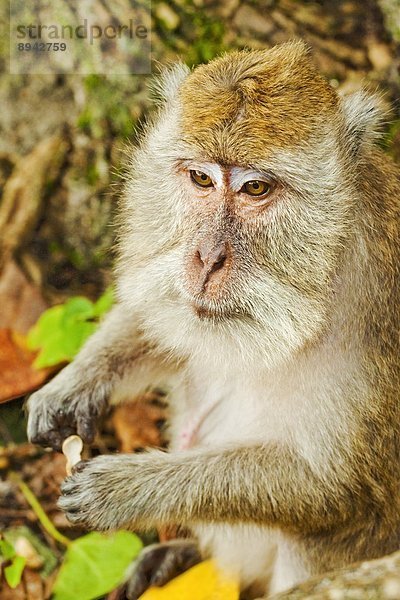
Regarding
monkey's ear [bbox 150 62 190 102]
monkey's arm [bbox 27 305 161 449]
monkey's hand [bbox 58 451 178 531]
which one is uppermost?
monkey's ear [bbox 150 62 190 102]

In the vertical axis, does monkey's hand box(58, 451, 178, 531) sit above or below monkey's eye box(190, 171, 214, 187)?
below

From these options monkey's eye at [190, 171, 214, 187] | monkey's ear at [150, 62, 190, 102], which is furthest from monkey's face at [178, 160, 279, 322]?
monkey's ear at [150, 62, 190, 102]

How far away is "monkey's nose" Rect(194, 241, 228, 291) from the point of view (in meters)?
3.27

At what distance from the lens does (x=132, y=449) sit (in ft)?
16.7

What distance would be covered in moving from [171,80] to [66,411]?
1.67m

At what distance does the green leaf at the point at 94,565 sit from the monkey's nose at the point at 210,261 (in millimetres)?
1578

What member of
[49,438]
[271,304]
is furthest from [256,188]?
[49,438]

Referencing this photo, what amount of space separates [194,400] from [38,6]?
117 inches

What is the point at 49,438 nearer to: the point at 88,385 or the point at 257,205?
the point at 88,385

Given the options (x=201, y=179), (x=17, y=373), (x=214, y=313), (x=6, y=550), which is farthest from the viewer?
(x=17, y=373)

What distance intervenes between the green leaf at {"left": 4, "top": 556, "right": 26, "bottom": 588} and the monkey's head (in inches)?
63.3

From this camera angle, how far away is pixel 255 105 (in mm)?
3381

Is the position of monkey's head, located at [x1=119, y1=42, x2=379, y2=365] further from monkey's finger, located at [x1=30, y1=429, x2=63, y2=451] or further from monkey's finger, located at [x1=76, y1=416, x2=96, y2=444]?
monkey's finger, located at [x1=30, y1=429, x2=63, y2=451]

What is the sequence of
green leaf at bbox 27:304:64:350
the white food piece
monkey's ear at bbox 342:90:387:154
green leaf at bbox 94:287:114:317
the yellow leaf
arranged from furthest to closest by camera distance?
green leaf at bbox 94:287:114:317
green leaf at bbox 27:304:64:350
the yellow leaf
the white food piece
monkey's ear at bbox 342:90:387:154
